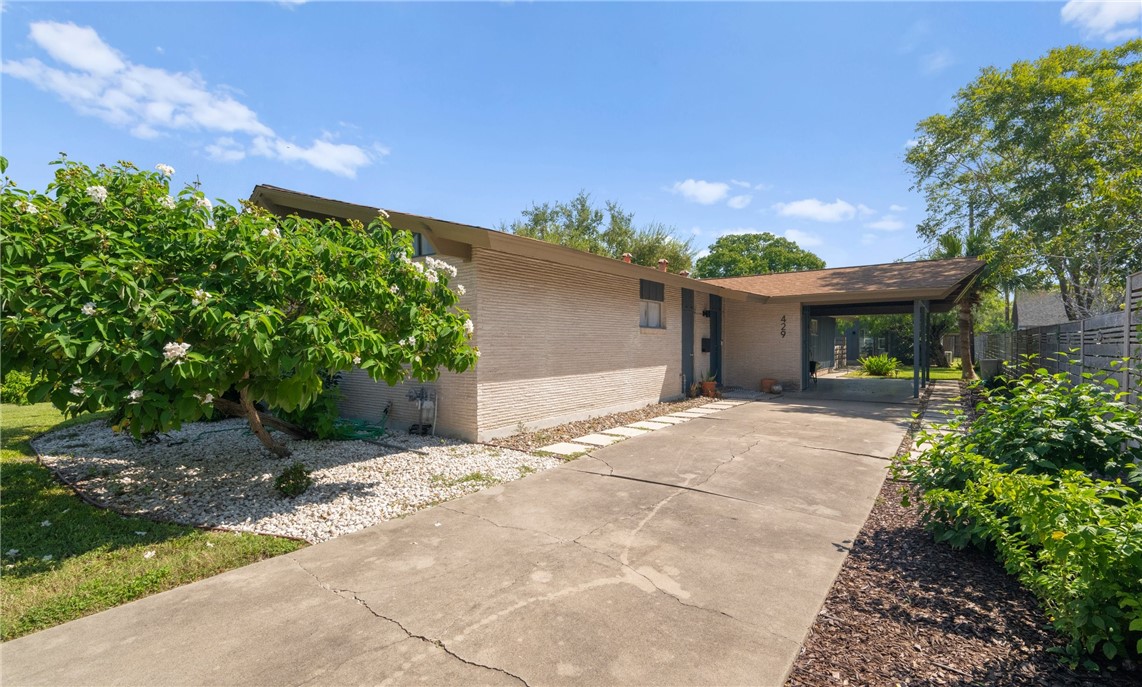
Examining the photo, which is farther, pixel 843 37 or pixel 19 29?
pixel 843 37

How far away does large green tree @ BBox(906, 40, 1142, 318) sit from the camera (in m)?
11.0

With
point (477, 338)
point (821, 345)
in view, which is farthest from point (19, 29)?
point (821, 345)

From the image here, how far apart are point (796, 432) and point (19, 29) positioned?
10699 mm

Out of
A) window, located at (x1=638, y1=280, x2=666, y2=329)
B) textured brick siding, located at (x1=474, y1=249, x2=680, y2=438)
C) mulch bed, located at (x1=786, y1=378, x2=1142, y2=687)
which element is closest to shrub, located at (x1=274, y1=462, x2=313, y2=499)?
textured brick siding, located at (x1=474, y1=249, x2=680, y2=438)

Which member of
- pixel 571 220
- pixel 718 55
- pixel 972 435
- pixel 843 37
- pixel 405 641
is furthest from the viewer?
pixel 571 220

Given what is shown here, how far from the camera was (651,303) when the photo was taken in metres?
11.3

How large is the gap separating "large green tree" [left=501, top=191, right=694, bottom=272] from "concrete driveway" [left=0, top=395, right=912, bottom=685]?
20.8 m

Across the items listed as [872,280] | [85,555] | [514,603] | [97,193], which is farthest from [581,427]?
[872,280]

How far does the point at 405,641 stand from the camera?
2502mm

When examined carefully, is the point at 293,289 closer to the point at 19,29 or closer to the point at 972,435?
the point at 19,29

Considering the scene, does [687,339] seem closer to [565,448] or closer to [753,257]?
[565,448]

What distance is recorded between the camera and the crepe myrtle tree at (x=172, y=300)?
3.22 m

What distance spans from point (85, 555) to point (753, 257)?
52263mm

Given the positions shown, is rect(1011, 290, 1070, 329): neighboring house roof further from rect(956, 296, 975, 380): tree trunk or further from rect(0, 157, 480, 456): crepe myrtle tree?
rect(0, 157, 480, 456): crepe myrtle tree
